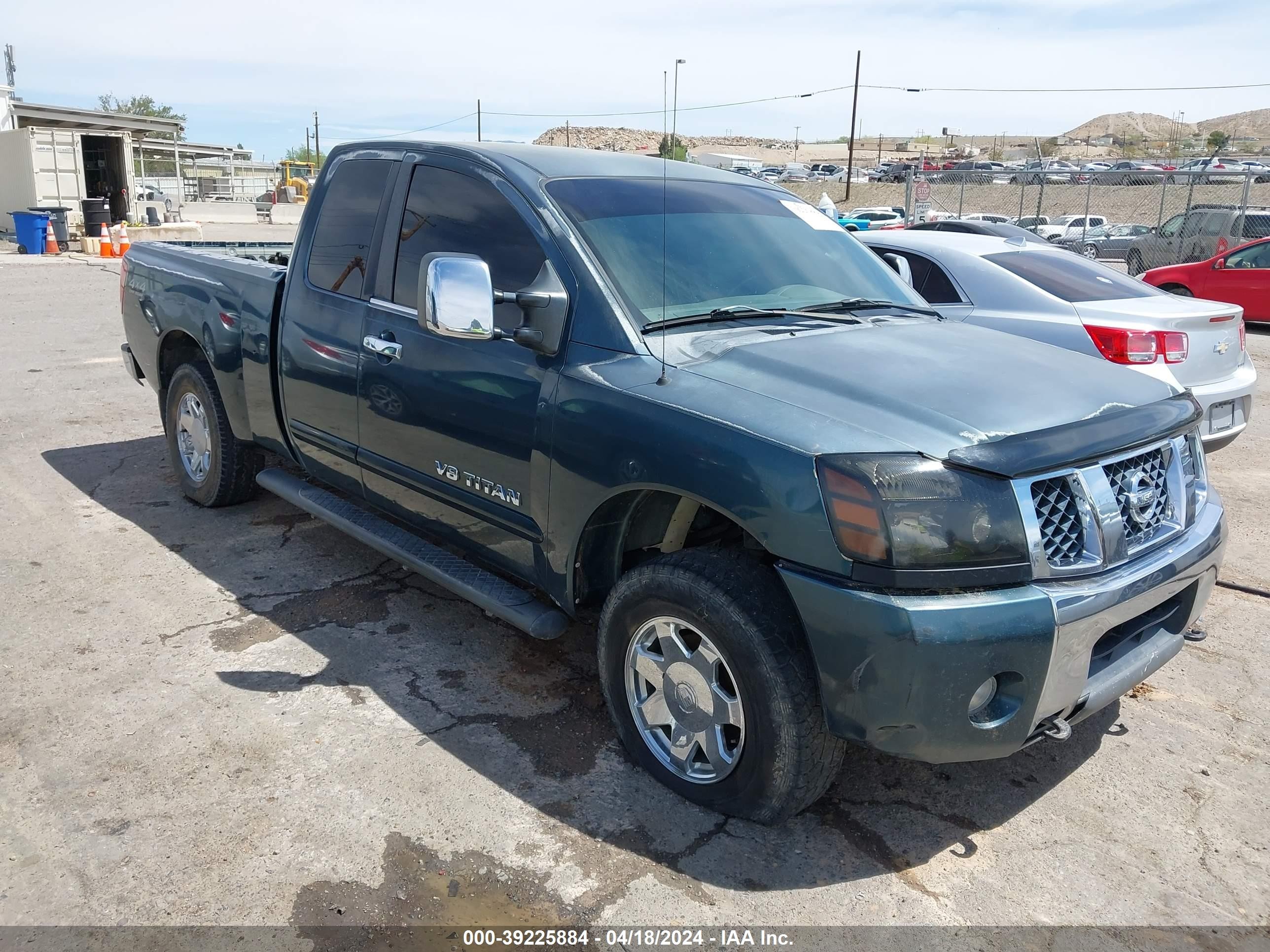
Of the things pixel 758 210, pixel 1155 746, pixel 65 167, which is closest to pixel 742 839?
pixel 1155 746

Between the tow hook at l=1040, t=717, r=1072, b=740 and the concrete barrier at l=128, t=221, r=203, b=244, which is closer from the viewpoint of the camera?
the tow hook at l=1040, t=717, r=1072, b=740

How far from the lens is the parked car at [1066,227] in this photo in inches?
1109

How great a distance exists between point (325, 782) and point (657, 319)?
1.82 metres

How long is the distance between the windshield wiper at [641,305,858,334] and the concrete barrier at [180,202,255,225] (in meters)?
38.4

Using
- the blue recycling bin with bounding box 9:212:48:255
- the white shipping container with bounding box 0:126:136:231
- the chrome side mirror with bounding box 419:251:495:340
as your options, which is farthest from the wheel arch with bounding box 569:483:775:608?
the white shipping container with bounding box 0:126:136:231

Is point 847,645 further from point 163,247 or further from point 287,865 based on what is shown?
point 163,247

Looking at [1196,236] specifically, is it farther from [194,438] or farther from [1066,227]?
[194,438]

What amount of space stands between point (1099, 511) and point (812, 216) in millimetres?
2040

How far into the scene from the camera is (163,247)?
Answer: 606cm

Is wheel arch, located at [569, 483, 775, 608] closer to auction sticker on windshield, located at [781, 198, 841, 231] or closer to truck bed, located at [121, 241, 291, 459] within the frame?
auction sticker on windshield, located at [781, 198, 841, 231]

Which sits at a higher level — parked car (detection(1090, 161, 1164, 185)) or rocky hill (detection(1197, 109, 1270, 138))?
rocky hill (detection(1197, 109, 1270, 138))

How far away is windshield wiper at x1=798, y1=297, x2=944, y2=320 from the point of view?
12.3 ft

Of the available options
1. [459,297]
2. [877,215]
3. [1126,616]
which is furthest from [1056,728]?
[877,215]

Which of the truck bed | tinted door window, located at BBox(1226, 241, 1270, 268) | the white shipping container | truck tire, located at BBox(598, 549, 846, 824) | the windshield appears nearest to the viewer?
truck tire, located at BBox(598, 549, 846, 824)
